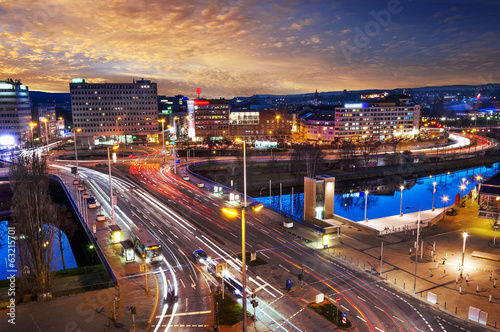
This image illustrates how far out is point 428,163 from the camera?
9194cm

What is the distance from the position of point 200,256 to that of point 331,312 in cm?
1233

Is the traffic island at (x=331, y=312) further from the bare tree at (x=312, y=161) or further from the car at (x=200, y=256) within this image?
the bare tree at (x=312, y=161)

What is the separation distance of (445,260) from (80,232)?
1750 inches

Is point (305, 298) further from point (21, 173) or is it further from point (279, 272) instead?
point (21, 173)

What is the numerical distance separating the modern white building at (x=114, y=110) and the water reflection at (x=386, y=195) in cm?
8372

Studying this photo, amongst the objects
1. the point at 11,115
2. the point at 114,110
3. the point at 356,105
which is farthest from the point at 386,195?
the point at 11,115

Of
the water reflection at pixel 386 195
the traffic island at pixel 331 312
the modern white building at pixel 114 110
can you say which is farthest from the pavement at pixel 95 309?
the modern white building at pixel 114 110

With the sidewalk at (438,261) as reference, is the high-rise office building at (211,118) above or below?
above

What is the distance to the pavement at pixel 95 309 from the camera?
19.9 metres

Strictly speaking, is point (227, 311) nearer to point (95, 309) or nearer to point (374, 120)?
point (95, 309)

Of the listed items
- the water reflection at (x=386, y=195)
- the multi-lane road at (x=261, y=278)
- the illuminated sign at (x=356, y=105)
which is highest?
the illuminated sign at (x=356, y=105)

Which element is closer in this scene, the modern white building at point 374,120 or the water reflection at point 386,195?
the water reflection at point 386,195

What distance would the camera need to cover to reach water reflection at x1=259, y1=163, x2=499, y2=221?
57.3m

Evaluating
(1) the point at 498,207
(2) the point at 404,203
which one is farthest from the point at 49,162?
(1) the point at 498,207
